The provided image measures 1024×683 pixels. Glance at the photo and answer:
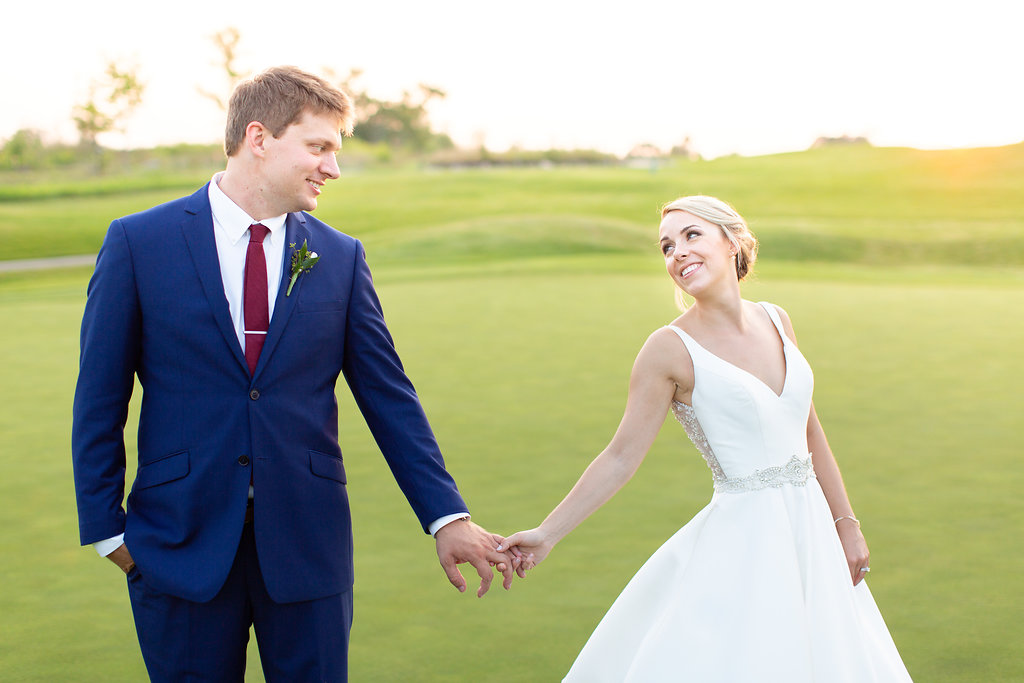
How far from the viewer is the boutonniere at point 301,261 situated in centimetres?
269

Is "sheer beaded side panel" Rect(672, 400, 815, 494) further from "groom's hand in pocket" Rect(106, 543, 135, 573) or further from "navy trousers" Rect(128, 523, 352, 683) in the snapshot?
"groom's hand in pocket" Rect(106, 543, 135, 573)

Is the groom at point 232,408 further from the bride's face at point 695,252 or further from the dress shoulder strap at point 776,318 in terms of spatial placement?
the dress shoulder strap at point 776,318

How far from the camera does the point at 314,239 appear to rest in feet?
9.12

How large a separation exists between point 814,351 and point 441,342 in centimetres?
378

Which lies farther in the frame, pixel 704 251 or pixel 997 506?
pixel 997 506

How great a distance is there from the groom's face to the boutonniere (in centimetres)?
11

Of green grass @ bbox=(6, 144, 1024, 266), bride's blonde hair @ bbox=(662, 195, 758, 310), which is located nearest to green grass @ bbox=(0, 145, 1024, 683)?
bride's blonde hair @ bbox=(662, 195, 758, 310)

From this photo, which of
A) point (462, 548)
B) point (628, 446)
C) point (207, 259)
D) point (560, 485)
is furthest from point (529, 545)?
point (560, 485)

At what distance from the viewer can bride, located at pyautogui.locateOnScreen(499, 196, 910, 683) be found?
276 cm

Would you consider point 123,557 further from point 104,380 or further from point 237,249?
point 237,249

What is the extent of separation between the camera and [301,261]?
2.70 meters

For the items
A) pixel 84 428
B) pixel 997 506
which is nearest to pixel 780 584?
pixel 84 428

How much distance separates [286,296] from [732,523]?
1.37 metres

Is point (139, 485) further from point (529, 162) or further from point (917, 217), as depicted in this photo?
point (529, 162)
